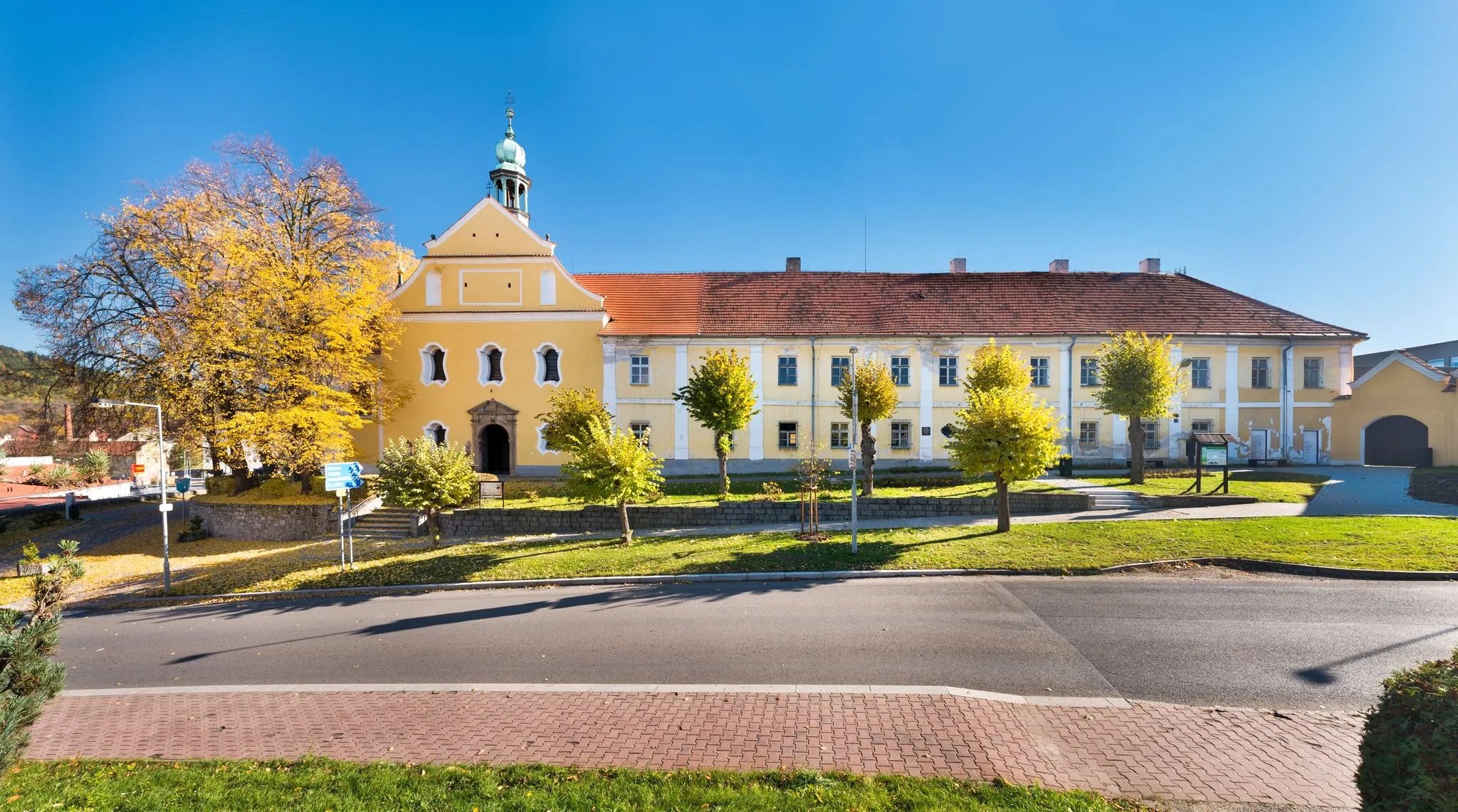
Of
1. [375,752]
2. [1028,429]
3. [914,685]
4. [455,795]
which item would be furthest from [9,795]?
[1028,429]

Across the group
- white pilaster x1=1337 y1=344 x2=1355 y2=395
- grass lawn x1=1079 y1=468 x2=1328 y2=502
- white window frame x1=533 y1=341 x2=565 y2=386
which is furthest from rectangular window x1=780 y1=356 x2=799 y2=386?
white pilaster x1=1337 y1=344 x2=1355 y2=395

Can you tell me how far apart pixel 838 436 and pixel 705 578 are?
52.9 ft

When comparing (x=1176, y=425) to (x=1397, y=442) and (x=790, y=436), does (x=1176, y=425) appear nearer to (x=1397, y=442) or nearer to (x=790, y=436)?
(x=1397, y=442)

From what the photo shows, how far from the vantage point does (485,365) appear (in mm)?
27531

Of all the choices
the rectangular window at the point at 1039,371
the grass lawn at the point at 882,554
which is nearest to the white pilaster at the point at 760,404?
the grass lawn at the point at 882,554

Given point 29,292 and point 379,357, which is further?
point 379,357

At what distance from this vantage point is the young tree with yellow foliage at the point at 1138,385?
20.9 metres

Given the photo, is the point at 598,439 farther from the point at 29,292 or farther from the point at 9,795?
the point at 29,292

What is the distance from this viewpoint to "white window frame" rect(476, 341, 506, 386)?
1078 inches

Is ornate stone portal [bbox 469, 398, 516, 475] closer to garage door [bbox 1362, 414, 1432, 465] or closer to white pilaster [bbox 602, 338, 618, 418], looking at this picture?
white pilaster [bbox 602, 338, 618, 418]

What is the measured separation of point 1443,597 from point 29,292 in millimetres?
41375

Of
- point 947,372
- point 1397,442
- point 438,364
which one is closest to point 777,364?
point 947,372

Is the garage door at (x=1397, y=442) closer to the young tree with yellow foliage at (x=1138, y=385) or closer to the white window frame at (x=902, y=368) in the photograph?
the young tree with yellow foliage at (x=1138, y=385)

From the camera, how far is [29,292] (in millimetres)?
19172
